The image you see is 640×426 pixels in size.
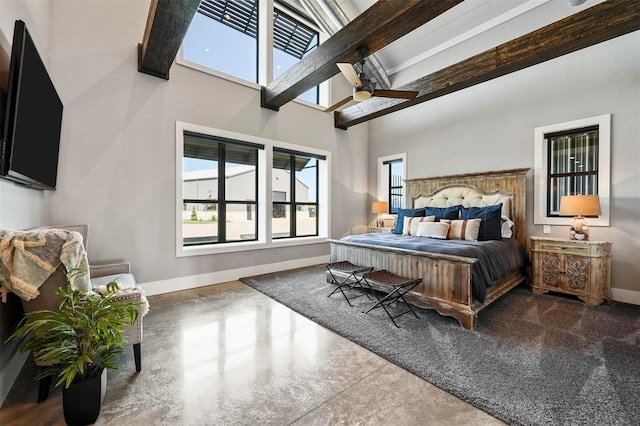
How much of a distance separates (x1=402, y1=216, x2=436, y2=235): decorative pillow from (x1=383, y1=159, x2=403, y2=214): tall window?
5.66 feet

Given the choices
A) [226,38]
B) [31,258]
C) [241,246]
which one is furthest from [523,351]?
[226,38]

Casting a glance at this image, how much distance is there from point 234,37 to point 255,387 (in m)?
5.28

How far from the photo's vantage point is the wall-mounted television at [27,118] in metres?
1.64

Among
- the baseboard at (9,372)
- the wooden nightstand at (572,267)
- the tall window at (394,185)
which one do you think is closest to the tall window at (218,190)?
the baseboard at (9,372)

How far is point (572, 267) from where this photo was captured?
135 inches

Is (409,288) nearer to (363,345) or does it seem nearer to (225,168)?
(363,345)

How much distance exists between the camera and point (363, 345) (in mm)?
2322

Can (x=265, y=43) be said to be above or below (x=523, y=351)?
above

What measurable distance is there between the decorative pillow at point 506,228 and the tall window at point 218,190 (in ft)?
13.3

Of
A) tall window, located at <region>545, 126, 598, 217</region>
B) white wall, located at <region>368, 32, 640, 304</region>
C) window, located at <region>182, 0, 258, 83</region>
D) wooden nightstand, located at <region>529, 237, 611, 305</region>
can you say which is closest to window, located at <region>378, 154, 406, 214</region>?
white wall, located at <region>368, 32, 640, 304</region>

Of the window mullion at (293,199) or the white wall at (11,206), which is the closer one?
the white wall at (11,206)

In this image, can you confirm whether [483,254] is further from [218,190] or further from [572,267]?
[218,190]

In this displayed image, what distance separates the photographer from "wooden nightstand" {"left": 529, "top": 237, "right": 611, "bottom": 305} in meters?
3.27

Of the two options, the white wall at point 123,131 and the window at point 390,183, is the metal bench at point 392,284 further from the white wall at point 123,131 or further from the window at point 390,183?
the window at point 390,183
